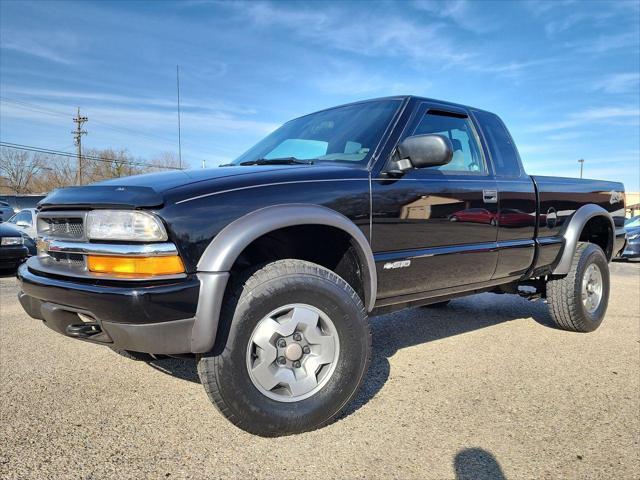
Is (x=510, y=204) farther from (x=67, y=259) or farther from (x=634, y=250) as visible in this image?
(x=634, y=250)

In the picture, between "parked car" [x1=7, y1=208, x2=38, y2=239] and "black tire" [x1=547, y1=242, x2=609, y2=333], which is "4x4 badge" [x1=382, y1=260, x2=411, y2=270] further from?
"parked car" [x1=7, y1=208, x2=38, y2=239]

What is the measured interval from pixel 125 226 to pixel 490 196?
8.54 feet

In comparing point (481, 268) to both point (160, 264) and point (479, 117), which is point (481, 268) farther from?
point (160, 264)

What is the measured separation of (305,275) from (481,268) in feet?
5.51

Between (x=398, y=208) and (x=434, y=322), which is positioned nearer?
(x=398, y=208)

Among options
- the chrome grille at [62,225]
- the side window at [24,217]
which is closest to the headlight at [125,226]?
the chrome grille at [62,225]

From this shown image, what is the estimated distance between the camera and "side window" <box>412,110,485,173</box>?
3416 millimetres

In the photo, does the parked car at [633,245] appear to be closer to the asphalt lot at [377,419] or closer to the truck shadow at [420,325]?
the truck shadow at [420,325]

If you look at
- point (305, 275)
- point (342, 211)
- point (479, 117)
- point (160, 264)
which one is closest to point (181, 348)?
point (160, 264)

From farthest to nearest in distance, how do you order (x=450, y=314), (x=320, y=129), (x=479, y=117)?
(x=450, y=314) → (x=479, y=117) → (x=320, y=129)

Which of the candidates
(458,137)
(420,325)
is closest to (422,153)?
(458,137)

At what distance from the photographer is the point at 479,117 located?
391 centimetres

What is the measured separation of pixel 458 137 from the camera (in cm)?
372

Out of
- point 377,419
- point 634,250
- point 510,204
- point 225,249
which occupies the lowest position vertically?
point 634,250
